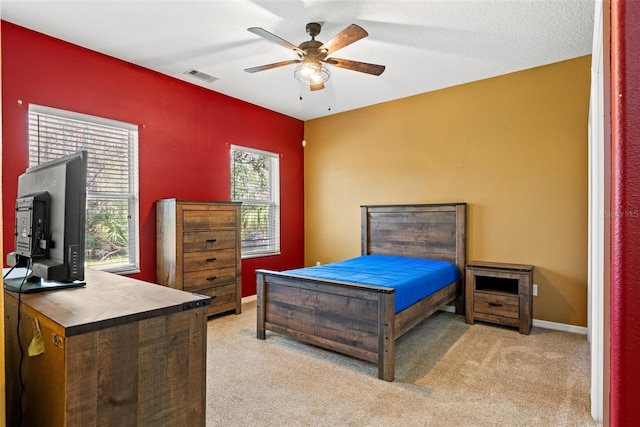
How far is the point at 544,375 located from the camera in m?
2.49

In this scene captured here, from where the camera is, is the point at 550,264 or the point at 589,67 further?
the point at 550,264

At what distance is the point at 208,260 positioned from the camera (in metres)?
3.74

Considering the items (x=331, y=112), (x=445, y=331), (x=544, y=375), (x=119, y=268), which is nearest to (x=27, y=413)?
(x=119, y=268)

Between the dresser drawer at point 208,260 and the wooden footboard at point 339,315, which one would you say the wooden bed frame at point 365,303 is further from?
the dresser drawer at point 208,260

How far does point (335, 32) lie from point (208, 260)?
2.53 metres

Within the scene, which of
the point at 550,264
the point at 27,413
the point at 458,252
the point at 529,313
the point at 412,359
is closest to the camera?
the point at 27,413

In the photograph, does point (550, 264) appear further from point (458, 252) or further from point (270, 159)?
point (270, 159)

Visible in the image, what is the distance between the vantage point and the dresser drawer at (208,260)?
11.6 feet

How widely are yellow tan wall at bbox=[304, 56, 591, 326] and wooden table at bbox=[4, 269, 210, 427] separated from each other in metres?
3.45

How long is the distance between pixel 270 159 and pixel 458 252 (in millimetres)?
2799

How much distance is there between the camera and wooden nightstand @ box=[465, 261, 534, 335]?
329 centimetres

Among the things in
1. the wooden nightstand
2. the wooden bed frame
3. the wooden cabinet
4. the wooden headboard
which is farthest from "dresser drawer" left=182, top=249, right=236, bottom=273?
Answer: the wooden nightstand

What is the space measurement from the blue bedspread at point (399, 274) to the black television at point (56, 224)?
1.85 meters

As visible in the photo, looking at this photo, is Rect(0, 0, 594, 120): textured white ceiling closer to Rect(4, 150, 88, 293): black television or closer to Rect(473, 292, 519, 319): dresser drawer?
Rect(4, 150, 88, 293): black television
